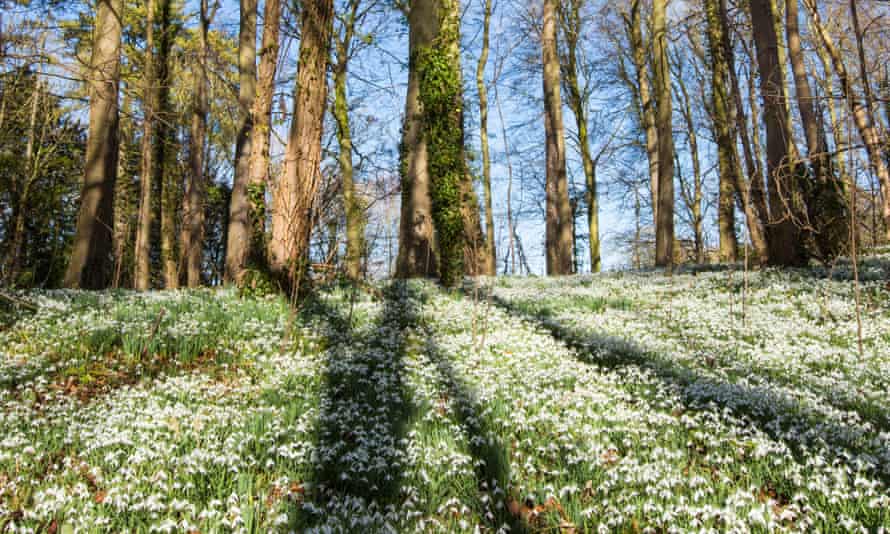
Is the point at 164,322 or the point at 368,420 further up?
the point at 164,322

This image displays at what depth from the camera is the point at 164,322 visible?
24.2ft

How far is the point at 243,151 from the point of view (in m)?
15.3

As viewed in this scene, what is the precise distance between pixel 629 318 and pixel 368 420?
19.1 ft

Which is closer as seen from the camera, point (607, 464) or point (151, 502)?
point (151, 502)

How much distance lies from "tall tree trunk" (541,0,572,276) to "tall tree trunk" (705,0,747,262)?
5016 millimetres

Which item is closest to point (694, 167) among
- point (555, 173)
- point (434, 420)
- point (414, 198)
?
point (555, 173)

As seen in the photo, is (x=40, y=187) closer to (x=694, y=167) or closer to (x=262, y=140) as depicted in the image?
(x=262, y=140)

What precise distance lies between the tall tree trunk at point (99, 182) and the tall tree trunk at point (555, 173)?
43.5ft

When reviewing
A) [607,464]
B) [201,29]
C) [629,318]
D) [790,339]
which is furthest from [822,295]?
[201,29]

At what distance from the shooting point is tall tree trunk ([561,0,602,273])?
2716 cm

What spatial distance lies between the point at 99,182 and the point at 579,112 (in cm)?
2327

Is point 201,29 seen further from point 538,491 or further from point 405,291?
point 538,491

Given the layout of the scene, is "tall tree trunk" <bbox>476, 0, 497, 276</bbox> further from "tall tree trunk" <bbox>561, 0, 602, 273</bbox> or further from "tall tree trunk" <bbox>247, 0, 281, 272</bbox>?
"tall tree trunk" <bbox>247, 0, 281, 272</bbox>

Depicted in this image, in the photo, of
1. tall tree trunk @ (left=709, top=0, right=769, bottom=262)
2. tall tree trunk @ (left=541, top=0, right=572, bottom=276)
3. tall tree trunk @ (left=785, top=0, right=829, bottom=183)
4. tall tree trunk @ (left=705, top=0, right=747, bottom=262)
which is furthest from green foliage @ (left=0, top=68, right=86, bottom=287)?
tall tree trunk @ (left=785, top=0, right=829, bottom=183)
